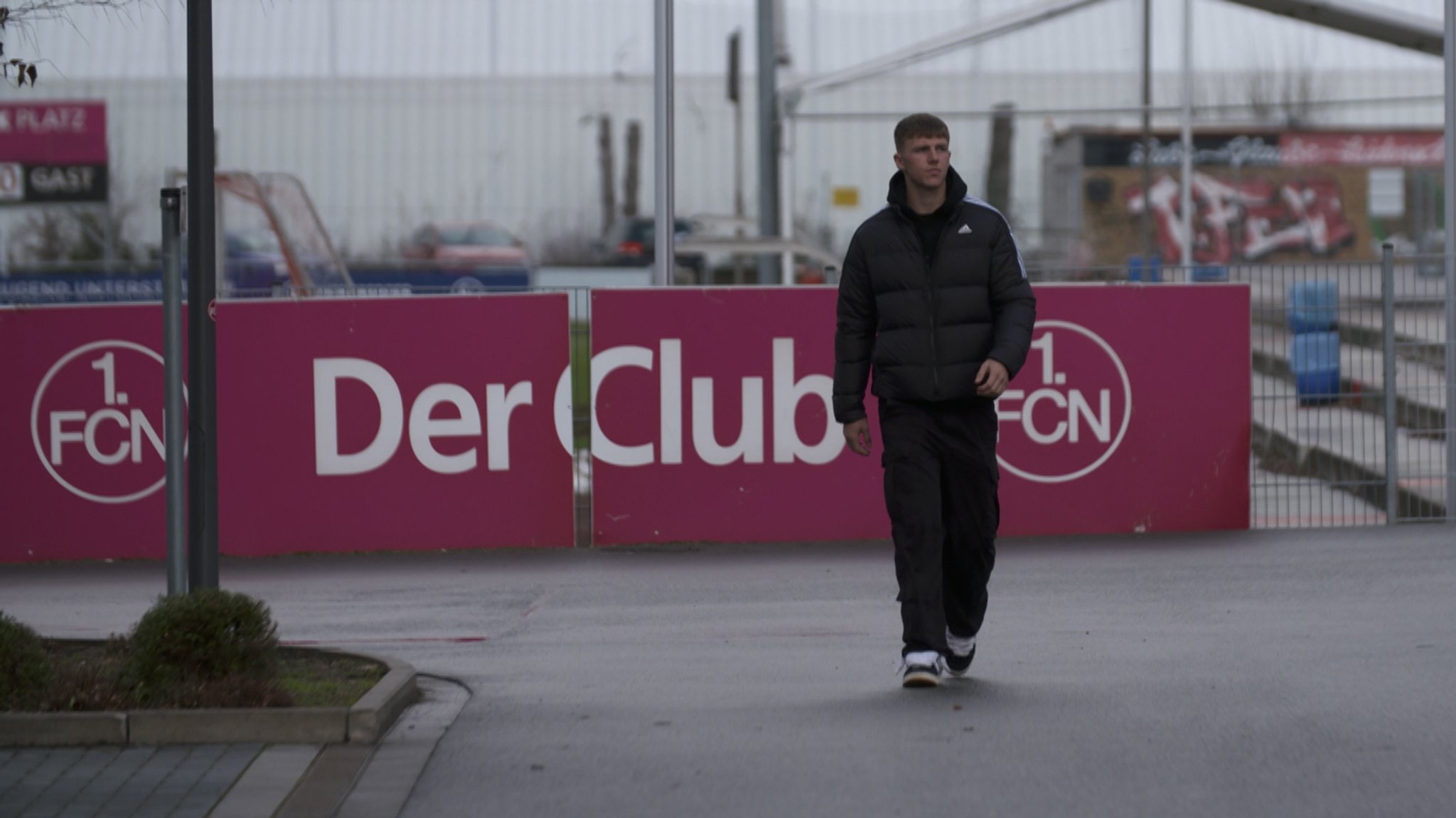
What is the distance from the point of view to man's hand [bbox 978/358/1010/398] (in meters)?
6.82

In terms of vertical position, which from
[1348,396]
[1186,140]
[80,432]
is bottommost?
[80,432]

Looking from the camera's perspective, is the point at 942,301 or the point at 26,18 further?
the point at 26,18

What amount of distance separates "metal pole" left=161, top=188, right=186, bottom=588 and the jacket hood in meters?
2.49

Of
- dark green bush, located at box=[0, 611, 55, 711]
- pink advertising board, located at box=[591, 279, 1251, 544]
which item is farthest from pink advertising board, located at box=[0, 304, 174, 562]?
dark green bush, located at box=[0, 611, 55, 711]

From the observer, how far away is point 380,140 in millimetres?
31438

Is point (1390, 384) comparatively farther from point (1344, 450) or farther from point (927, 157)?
point (927, 157)

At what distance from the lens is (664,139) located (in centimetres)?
1291

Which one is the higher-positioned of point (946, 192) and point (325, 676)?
point (946, 192)

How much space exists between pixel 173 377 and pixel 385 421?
443 cm

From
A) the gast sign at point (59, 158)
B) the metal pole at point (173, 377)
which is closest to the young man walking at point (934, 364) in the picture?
the metal pole at point (173, 377)

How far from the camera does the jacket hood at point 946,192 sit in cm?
700

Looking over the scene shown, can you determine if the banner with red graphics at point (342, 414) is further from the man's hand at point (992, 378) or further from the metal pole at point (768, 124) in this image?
the metal pole at point (768, 124)

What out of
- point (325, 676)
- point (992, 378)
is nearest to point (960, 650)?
point (992, 378)

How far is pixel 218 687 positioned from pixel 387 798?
1059 millimetres
